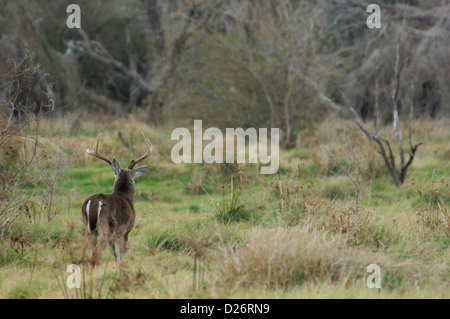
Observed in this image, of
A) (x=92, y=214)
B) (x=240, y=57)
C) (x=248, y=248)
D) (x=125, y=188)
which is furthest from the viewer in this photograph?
(x=240, y=57)

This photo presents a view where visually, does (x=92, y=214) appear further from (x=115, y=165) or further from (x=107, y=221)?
(x=115, y=165)

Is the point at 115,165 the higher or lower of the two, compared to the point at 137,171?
higher

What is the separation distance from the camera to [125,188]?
7.22 metres

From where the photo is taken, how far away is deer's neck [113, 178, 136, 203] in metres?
7.12

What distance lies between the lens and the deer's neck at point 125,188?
712 cm

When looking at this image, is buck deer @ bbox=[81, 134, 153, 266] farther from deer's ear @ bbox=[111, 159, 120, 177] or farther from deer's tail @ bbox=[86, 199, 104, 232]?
deer's ear @ bbox=[111, 159, 120, 177]

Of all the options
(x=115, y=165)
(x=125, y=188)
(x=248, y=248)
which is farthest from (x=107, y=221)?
(x=248, y=248)

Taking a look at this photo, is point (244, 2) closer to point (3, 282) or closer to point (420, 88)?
point (420, 88)

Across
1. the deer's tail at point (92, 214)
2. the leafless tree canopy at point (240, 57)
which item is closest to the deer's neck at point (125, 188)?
the deer's tail at point (92, 214)

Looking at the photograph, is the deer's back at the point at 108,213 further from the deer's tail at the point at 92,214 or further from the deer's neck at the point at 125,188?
the deer's neck at the point at 125,188

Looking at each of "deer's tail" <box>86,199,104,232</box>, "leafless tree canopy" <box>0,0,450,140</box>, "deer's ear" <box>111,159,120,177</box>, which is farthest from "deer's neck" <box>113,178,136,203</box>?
"leafless tree canopy" <box>0,0,450,140</box>

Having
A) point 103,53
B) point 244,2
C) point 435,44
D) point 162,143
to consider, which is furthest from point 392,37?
point 103,53

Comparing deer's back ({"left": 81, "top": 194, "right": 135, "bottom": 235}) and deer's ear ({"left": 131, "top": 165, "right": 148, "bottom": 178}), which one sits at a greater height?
deer's ear ({"left": 131, "top": 165, "right": 148, "bottom": 178})
